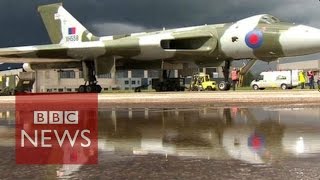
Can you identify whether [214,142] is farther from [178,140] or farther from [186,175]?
[186,175]

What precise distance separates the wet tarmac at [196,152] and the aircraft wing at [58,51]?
17275 millimetres

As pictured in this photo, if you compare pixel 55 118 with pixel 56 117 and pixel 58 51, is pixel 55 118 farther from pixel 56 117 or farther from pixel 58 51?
pixel 58 51

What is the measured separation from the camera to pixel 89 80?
28188 mm

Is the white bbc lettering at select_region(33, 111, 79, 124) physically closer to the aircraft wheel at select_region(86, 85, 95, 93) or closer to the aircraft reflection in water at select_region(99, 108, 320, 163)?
the aircraft reflection in water at select_region(99, 108, 320, 163)

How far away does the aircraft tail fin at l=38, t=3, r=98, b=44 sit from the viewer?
34.8 meters

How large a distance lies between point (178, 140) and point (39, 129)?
3030mm

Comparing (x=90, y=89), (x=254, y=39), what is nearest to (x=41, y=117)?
(x=254, y=39)

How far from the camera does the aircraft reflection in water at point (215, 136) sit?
230 inches

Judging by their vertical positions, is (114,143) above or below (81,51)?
below

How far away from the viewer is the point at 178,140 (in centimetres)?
704

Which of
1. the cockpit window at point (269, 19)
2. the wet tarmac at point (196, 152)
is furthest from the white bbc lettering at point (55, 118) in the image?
the cockpit window at point (269, 19)

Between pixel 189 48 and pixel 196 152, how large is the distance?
20778 mm

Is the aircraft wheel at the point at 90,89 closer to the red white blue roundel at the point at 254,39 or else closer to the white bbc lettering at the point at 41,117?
the red white blue roundel at the point at 254,39

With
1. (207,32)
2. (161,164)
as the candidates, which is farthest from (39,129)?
(207,32)
